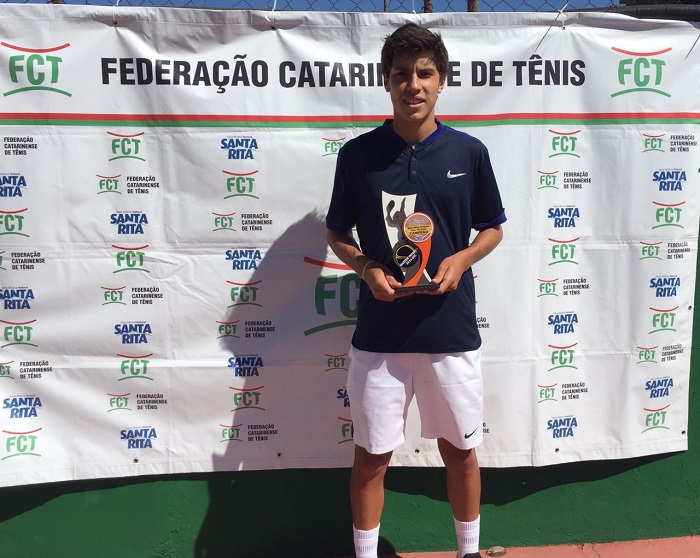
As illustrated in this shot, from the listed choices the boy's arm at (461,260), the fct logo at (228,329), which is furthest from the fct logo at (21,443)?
the boy's arm at (461,260)

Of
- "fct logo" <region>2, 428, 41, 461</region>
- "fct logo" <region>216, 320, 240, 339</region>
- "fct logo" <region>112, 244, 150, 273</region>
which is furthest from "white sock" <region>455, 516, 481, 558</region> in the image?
"fct logo" <region>2, 428, 41, 461</region>

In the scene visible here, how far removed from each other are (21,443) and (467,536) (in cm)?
190

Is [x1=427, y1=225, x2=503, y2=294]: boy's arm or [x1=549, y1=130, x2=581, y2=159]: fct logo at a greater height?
[x1=549, y1=130, x2=581, y2=159]: fct logo

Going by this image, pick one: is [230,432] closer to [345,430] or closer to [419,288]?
[345,430]

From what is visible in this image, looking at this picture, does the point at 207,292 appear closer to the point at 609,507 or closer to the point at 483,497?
the point at 483,497

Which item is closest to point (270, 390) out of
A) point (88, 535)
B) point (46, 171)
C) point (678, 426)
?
point (88, 535)

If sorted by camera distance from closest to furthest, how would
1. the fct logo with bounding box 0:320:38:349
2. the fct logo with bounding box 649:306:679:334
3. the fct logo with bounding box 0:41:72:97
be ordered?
the fct logo with bounding box 0:41:72:97, the fct logo with bounding box 0:320:38:349, the fct logo with bounding box 649:306:679:334

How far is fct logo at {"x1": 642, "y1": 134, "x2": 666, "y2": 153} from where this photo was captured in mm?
2779

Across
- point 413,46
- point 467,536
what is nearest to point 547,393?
point 467,536

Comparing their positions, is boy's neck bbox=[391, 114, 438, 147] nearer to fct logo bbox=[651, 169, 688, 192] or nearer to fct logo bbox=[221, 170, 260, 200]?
fct logo bbox=[221, 170, 260, 200]

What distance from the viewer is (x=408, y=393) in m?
2.33

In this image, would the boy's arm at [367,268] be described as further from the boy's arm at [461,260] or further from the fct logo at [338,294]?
the fct logo at [338,294]

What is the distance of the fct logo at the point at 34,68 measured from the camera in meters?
2.54

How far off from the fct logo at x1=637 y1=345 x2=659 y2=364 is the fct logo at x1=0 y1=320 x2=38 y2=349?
2.68 metres
